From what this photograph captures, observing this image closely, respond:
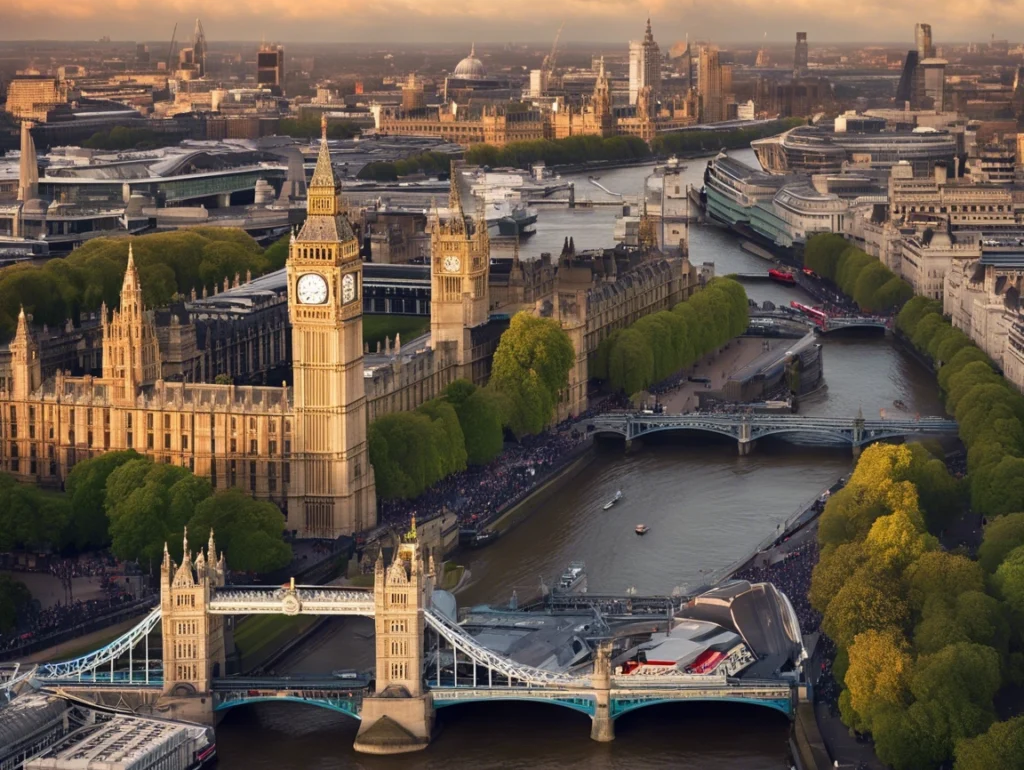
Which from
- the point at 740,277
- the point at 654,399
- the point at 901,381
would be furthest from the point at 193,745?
the point at 740,277

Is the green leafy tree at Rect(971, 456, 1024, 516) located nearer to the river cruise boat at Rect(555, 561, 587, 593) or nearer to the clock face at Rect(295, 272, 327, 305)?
the river cruise boat at Rect(555, 561, 587, 593)

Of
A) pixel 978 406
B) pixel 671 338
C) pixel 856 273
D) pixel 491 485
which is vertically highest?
pixel 978 406

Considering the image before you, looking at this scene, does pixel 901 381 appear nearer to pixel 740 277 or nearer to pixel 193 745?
pixel 740 277

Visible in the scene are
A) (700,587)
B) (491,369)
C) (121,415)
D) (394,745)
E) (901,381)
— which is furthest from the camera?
(901,381)

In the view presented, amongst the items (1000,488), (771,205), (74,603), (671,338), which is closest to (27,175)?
(771,205)

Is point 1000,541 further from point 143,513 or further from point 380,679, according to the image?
point 143,513

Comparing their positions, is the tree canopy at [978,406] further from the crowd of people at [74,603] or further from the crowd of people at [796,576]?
the crowd of people at [74,603]
